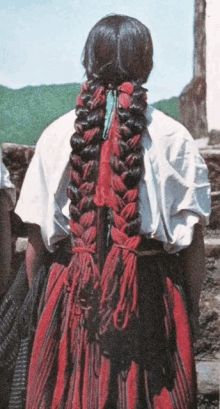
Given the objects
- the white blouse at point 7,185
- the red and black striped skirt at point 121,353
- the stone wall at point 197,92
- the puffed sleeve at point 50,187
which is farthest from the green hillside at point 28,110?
the red and black striped skirt at point 121,353

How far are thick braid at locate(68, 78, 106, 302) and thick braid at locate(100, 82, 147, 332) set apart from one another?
0.16 ft

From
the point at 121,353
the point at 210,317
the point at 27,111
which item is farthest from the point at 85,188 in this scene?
the point at 210,317

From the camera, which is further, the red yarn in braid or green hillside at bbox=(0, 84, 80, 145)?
green hillside at bbox=(0, 84, 80, 145)

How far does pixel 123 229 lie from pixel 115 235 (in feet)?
0.10

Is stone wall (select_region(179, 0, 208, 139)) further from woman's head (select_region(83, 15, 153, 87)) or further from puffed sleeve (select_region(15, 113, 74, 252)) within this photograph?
puffed sleeve (select_region(15, 113, 74, 252))

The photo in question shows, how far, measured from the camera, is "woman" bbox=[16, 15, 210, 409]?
6.66 feet

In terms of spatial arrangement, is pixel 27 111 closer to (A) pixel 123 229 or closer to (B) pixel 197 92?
(A) pixel 123 229

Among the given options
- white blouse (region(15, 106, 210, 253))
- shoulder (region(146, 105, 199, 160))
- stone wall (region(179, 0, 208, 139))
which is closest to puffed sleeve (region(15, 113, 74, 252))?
white blouse (region(15, 106, 210, 253))

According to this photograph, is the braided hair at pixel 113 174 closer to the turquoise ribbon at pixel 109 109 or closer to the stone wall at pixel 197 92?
the turquoise ribbon at pixel 109 109

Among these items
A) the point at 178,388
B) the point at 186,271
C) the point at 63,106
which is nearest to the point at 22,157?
the point at 63,106

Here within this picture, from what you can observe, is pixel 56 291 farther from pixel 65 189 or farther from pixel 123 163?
pixel 123 163

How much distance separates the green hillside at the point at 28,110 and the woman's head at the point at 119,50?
0.59 metres

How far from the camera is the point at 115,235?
202 cm

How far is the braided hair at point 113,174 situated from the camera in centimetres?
202
